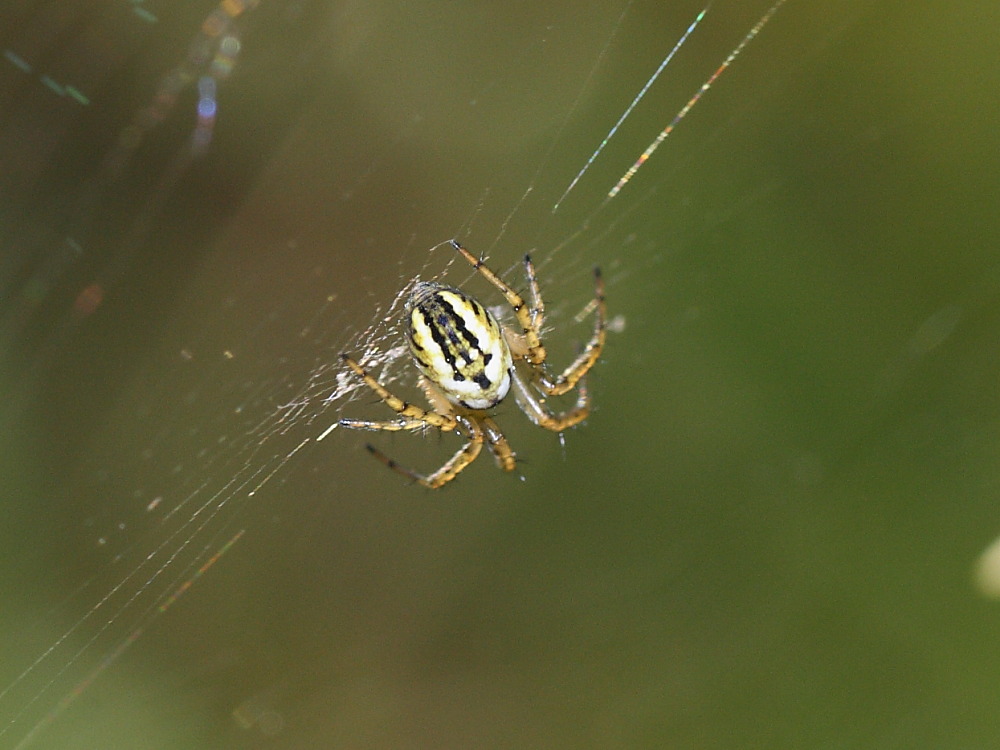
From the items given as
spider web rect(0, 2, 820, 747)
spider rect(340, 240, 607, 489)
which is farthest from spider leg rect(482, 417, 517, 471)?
spider web rect(0, 2, 820, 747)

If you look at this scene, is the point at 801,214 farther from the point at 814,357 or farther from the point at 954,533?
the point at 954,533

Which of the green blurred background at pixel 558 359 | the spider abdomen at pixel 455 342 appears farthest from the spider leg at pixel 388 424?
the green blurred background at pixel 558 359

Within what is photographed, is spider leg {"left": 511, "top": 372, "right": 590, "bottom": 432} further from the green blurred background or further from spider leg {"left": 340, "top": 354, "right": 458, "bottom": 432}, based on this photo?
the green blurred background

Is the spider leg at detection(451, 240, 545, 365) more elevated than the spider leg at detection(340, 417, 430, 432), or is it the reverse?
the spider leg at detection(451, 240, 545, 365)

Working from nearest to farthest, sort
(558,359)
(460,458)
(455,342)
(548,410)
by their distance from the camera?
(455,342)
(460,458)
(548,410)
(558,359)

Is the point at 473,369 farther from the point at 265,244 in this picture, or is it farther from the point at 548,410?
the point at 265,244

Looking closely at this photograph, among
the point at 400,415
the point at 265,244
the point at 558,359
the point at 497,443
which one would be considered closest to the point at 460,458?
the point at 497,443

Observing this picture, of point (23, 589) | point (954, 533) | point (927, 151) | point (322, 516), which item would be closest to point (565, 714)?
point (322, 516)
